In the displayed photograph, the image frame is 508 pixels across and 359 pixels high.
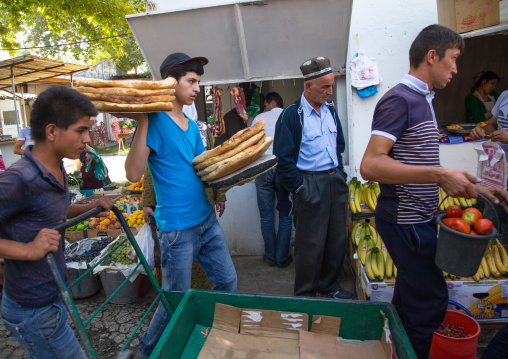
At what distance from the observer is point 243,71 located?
16.2 feet

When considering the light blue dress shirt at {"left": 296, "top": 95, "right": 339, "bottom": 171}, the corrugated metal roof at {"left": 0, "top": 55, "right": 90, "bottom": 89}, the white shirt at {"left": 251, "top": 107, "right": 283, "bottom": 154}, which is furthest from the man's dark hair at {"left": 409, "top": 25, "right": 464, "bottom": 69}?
the corrugated metal roof at {"left": 0, "top": 55, "right": 90, "bottom": 89}

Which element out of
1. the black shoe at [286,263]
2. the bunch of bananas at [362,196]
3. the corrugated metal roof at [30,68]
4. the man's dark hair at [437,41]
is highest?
the corrugated metal roof at [30,68]

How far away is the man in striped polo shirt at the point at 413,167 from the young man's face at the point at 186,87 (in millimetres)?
1231

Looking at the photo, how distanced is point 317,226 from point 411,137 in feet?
5.31

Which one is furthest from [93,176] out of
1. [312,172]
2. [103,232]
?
[312,172]

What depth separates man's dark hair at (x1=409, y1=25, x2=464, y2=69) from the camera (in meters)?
1.99

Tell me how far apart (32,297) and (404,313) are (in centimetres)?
216

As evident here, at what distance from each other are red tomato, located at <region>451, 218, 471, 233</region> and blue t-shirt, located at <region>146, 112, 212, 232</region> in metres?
1.59

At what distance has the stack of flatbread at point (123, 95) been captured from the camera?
1.81m

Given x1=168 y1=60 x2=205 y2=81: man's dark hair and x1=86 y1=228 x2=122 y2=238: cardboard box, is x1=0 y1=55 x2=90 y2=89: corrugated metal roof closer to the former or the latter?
x1=86 y1=228 x2=122 y2=238: cardboard box

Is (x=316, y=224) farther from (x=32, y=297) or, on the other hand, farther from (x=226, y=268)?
(x=32, y=297)

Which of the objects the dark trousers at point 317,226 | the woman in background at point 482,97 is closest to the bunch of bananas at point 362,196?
the dark trousers at point 317,226

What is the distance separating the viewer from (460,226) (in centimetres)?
180

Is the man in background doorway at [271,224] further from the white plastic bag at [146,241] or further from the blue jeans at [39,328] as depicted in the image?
the blue jeans at [39,328]
